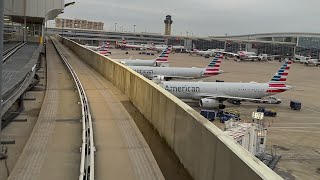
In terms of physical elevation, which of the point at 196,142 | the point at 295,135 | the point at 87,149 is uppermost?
the point at 196,142

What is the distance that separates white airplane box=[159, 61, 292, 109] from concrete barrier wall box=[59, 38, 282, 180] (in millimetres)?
26694

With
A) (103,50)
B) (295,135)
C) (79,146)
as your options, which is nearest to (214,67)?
(295,135)

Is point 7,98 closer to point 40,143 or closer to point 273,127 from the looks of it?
point 40,143

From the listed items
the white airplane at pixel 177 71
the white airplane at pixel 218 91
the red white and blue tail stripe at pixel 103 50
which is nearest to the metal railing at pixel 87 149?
the white airplane at pixel 218 91

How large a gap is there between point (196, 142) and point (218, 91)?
37.1 m

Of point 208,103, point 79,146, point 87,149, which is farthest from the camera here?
point 208,103

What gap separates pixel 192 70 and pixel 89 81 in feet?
129

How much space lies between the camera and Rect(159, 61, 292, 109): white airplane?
4322 cm

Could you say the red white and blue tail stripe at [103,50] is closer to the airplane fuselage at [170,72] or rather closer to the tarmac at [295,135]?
the airplane fuselage at [170,72]

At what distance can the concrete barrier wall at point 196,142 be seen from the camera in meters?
6.40

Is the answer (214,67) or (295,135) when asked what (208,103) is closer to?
(295,135)

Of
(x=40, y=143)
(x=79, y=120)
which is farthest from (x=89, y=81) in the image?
(x=40, y=143)

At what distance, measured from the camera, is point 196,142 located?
348 inches

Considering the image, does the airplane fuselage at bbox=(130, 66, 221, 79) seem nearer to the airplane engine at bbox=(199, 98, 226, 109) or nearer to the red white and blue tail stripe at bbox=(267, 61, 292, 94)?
the red white and blue tail stripe at bbox=(267, 61, 292, 94)
